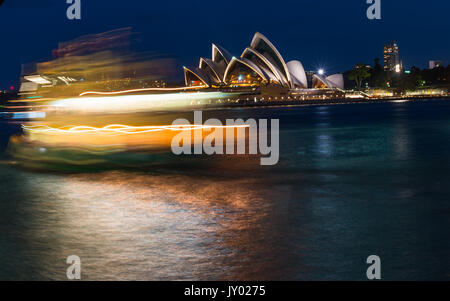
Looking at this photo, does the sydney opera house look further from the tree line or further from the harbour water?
the harbour water

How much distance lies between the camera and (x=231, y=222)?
19.5 feet

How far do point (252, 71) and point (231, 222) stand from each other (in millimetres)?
80834

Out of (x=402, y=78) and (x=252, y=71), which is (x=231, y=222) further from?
(x=402, y=78)

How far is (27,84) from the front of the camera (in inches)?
1433

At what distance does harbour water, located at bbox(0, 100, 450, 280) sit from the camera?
14.0 feet

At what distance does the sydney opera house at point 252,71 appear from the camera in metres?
80.9

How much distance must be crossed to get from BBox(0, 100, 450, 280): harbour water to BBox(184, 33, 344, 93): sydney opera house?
70.1m

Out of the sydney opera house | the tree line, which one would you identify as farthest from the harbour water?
the tree line

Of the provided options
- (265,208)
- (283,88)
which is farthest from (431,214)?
(283,88)

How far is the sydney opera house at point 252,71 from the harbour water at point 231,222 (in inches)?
2759

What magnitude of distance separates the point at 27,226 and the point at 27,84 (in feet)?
108

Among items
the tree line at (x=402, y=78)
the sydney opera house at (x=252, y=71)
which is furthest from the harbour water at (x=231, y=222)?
the tree line at (x=402, y=78)

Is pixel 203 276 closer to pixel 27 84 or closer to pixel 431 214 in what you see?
pixel 431 214
